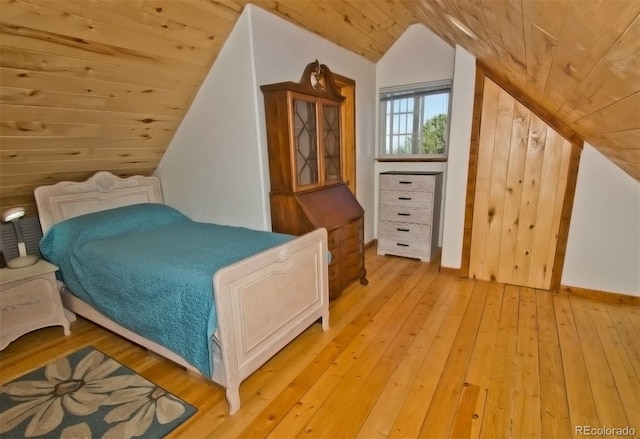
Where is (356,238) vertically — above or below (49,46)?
below

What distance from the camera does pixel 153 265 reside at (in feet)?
6.21

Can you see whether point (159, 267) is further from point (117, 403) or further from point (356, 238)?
point (356, 238)

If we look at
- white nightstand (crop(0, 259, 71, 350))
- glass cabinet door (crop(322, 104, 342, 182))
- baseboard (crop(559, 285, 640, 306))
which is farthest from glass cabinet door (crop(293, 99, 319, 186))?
baseboard (crop(559, 285, 640, 306))

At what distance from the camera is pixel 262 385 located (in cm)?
185

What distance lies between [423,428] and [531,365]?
0.87m

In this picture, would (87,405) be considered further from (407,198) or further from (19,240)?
(407,198)

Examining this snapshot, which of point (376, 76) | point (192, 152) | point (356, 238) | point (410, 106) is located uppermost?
point (376, 76)

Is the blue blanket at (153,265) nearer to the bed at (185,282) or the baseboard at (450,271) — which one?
the bed at (185,282)

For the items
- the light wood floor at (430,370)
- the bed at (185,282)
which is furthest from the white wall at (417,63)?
the bed at (185,282)

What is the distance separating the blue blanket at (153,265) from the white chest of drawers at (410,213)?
173 centimetres

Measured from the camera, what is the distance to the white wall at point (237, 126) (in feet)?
7.88

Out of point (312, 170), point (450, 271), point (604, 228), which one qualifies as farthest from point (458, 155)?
point (312, 170)

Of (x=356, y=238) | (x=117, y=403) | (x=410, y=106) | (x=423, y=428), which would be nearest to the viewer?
(x=423, y=428)

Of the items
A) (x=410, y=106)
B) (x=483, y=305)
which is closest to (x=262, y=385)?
(x=483, y=305)
